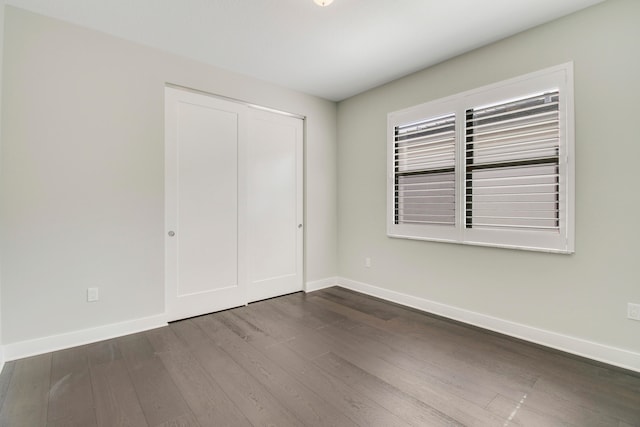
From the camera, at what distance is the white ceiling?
90.4 inches

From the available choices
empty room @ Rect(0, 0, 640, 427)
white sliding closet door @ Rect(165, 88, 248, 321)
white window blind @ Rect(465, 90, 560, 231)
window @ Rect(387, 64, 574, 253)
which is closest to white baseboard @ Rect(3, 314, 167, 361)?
empty room @ Rect(0, 0, 640, 427)

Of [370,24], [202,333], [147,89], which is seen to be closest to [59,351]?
[202,333]

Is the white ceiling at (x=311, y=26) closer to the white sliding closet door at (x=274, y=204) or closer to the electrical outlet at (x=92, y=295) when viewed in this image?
the white sliding closet door at (x=274, y=204)

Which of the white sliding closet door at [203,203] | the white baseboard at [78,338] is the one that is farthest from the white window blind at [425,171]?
the white baseboard at [78,338]

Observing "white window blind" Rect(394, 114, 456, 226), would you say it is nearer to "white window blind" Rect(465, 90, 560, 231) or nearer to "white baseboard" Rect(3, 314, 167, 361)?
"white window blind" Rect(465, 90, 560, 231)

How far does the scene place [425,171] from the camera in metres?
3.44

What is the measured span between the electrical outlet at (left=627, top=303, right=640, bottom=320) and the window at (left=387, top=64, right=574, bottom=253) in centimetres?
50

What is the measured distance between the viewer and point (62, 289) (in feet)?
8.24

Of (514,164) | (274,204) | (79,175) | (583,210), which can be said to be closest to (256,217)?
(274,204)

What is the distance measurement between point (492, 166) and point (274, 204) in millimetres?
2532

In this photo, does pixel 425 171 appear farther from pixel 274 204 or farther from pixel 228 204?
pixel 228 204

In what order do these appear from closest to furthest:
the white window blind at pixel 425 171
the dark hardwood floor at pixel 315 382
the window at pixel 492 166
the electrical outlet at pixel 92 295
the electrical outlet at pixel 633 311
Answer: the dark hardwood floor at pixel 315 382
the electrical outlet at pixel 633 311
the window at pixel 492 166
the electrical outlet at pixel 92 295
the white window blind at pixel 425 171

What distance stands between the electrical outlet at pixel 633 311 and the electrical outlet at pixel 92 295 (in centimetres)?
430

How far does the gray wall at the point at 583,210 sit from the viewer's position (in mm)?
2174
